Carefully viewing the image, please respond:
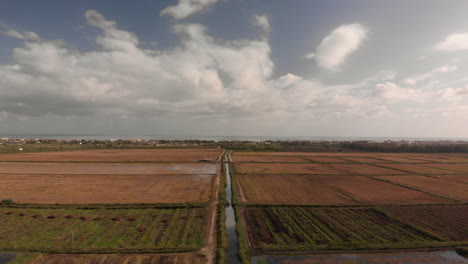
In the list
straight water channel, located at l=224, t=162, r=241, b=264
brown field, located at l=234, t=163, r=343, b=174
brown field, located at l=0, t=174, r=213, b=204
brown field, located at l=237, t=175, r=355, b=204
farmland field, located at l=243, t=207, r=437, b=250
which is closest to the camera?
straight water channel, located at l=224, t=162, r=241, b=264

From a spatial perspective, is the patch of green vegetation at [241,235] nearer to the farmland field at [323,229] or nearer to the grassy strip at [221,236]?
the farmland field at [323,229]

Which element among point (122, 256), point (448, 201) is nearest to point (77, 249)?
point (122, 256)

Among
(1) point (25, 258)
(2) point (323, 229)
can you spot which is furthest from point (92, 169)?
(2) point (323, 229)

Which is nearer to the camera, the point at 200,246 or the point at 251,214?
the point at 200,246

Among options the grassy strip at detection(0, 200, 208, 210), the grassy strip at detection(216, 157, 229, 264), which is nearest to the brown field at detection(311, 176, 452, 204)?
the grassy strip at detection(216, 157, 229, 264)

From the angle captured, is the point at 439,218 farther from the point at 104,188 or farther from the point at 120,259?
the point at 104,188

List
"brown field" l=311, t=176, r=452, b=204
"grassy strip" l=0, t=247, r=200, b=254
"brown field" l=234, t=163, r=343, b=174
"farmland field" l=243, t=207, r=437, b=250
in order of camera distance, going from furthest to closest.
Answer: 1. "brown field" l=234, t=163, r=343, b=174
2. "brown field" l=311, t=176, r=452, b=204
3. "farmland field" l=243, t=207, r=437, b=250
4. "grassy strip" l=0, t=247, r=200, b=254

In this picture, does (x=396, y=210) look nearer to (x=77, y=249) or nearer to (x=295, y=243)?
(x=295, y=243)

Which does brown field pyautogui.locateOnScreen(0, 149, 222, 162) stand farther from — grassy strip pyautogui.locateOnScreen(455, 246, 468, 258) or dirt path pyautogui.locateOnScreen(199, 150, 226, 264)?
grassy strip pyautogui.locateOnScreen(455, 246, 468, 258)
